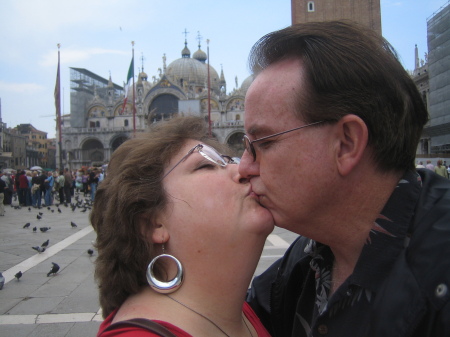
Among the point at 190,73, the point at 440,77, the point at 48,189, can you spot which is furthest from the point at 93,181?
the point at 190,73

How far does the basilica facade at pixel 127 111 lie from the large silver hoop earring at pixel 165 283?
4966 cm

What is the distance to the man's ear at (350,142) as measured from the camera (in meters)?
1.28

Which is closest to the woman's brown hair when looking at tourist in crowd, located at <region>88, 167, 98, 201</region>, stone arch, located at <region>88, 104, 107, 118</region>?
tourist in crowd, located at <region>88, 167, 98, 201</region>

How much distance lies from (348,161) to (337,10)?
133ft

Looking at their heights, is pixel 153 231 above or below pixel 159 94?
below

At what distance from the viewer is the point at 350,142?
1.30 metres

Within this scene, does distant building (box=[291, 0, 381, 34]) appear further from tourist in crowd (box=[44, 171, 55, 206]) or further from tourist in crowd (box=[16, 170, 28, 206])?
tourist in crowd (box=[16, 170, 28, 206])

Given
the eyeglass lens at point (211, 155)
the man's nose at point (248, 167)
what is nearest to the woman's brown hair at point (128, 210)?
the eyeglass lens at point (211, 155)

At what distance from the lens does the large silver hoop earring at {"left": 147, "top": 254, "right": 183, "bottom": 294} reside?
58.4 inches

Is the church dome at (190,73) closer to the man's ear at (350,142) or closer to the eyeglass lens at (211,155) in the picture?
the eyeglass lens at (211,155)

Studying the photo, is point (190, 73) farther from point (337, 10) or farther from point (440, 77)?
point (440, 77)

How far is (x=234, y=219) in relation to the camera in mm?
1510

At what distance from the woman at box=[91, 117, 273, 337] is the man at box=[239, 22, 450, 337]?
0.15 meters

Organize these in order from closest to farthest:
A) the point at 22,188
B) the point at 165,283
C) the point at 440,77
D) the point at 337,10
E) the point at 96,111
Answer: the point at 165,283, the point at 22,188, the point at 440,77, the point at 337,10, the point at 96,111
